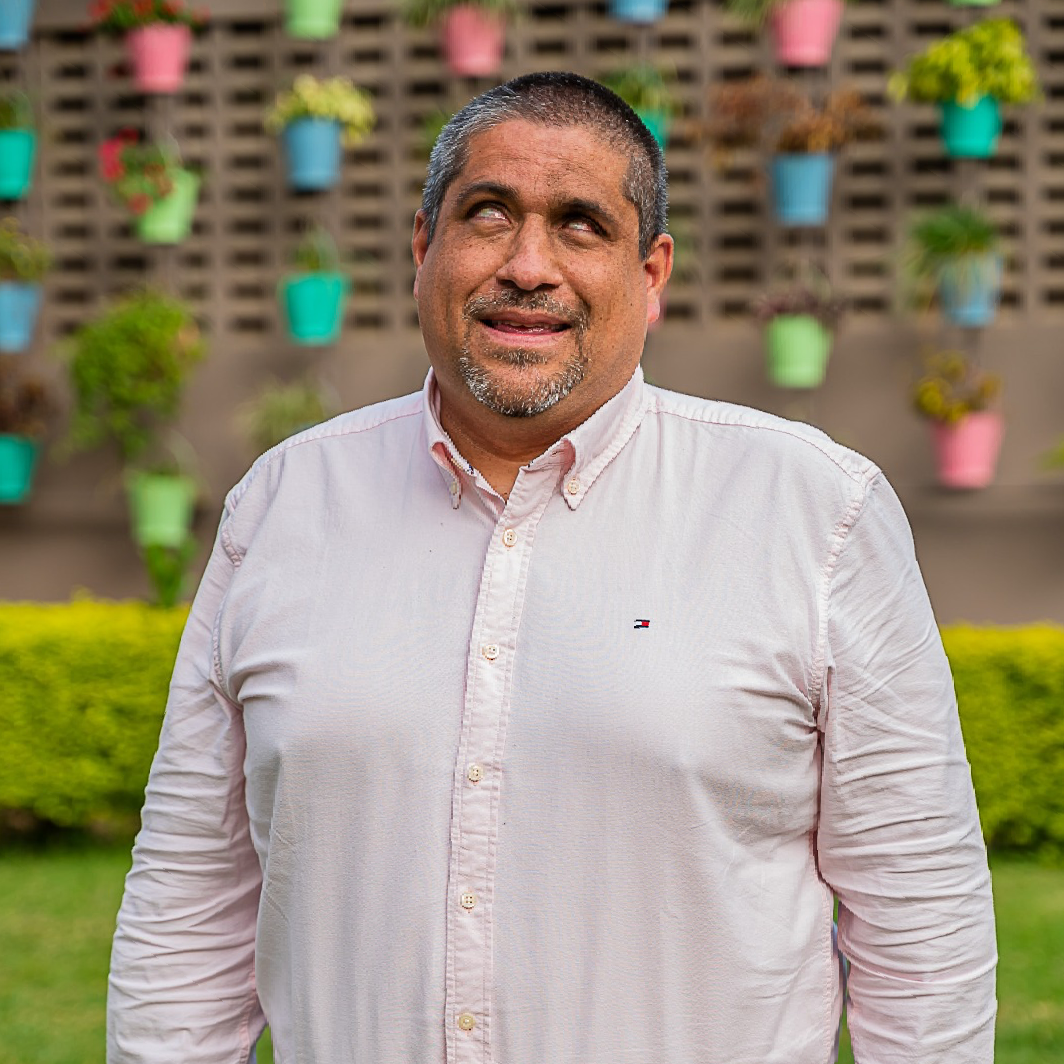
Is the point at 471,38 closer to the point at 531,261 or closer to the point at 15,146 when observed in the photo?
the point at 15,146

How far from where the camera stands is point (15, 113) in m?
7.55

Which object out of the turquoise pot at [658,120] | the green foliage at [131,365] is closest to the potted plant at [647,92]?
the turquoise pot at [658,120]

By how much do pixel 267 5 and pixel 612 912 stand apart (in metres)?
6.66

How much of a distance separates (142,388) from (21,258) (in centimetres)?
90

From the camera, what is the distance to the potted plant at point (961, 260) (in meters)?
6.79

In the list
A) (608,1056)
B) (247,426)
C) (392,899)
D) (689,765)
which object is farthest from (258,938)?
(247,426)

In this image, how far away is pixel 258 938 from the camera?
188 centimetres

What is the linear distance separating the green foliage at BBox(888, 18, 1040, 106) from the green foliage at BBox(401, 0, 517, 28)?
1.80 metres

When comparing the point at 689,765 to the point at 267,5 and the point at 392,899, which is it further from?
the point at 267,5

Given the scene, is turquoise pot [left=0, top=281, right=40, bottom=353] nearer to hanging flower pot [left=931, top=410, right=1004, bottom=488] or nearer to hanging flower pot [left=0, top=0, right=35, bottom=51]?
hanging flower pot [left=0, top=0, right=35, bottom=51]

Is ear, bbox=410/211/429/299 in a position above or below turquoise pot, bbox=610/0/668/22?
below

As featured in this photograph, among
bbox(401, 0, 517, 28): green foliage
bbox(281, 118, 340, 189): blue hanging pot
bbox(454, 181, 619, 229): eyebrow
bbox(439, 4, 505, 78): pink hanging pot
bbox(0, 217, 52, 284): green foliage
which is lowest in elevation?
bbox(0, 217, 52, 284): green foliage

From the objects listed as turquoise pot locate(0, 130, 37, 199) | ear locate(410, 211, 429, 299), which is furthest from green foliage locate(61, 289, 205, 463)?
ear locate(410, 211, 429, 299)

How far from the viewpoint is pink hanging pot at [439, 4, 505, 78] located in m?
7.13
